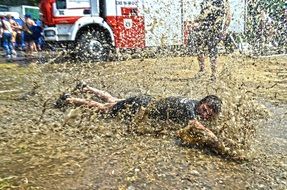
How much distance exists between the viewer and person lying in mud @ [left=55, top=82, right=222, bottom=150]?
4.88 metres

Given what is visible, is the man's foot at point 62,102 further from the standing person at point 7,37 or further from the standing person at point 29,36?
the standing person at point 29,36

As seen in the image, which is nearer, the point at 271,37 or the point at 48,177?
the point at 48,177

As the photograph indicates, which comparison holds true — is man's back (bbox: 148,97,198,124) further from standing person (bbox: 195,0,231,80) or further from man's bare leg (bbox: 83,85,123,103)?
standing person (bbox: 195,0,231,80)

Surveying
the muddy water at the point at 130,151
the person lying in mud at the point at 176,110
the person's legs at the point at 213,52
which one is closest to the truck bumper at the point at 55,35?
the person's legs at the point at 213,52

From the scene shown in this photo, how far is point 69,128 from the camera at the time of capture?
567 cm

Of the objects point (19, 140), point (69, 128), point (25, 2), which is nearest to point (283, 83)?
point (69, 128)

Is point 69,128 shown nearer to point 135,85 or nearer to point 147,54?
point 135,85

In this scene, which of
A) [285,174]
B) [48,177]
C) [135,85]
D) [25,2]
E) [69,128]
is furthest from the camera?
[25,2]

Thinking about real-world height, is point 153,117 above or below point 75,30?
below

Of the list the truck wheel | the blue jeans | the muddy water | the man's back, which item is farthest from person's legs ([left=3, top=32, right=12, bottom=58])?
the man's back

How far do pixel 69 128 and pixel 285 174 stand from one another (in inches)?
102

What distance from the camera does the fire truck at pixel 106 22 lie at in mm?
14906

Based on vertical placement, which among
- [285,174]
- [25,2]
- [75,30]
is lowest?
[285,174]

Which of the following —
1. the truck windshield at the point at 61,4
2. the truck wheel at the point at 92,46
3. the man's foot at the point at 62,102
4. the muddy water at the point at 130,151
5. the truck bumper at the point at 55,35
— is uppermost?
the truck windshield at the point at 61,4
